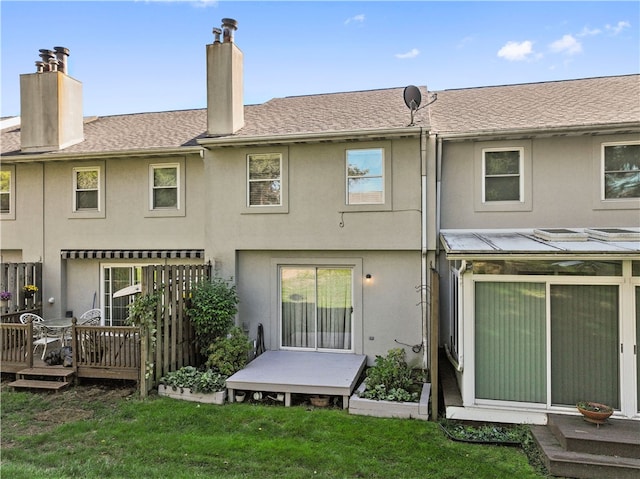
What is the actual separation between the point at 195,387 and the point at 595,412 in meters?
7.17

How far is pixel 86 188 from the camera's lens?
1177 centimetres

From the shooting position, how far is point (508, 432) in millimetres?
6434

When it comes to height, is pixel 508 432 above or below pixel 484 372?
below

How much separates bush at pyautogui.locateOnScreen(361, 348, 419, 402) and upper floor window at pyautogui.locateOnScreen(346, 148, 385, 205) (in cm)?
381

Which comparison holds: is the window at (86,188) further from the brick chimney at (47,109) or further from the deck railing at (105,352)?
the deck railing at (105,352)

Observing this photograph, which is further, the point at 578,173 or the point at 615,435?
the point at 578,173

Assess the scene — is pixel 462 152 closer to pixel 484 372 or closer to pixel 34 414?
pixel 484 372

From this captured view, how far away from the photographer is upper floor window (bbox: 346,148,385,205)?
9555 millimetres

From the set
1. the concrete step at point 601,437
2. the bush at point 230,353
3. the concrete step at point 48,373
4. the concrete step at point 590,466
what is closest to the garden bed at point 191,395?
the bush at point 230,353

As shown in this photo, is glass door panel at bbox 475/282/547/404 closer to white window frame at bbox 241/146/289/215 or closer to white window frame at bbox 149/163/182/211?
white window frame at bbox 241/146/289/215

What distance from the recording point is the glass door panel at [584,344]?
656 cm

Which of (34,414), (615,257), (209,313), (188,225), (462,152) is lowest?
(34,414)

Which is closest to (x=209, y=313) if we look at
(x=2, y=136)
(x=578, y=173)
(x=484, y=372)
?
(x=484, y=372)

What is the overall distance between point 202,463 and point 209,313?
3.82m
